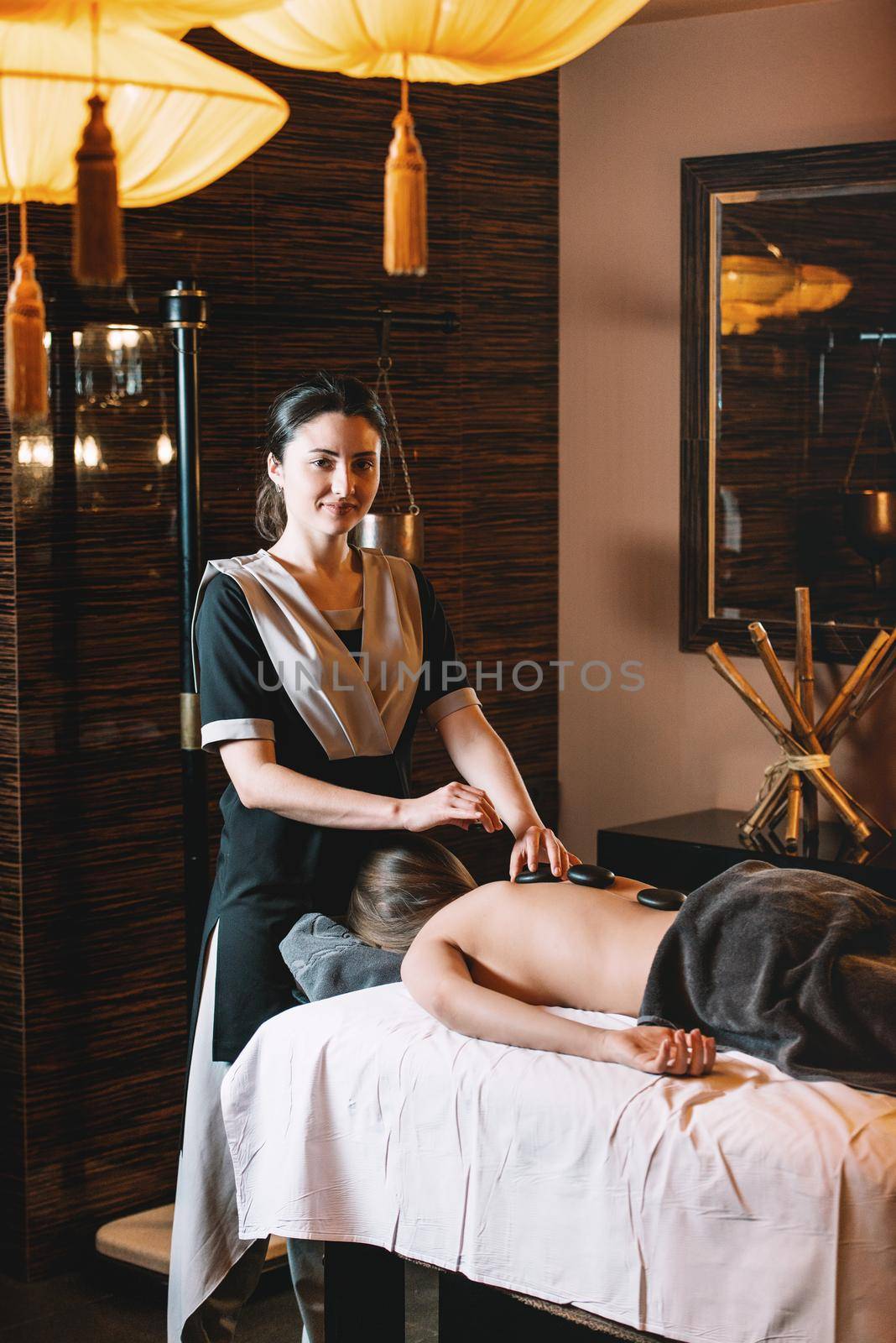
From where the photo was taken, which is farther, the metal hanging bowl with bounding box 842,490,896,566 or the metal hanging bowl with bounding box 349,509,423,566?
the metal hanging bowl with bounding box 842,490,896,566

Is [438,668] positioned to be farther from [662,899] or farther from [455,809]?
[662,899]

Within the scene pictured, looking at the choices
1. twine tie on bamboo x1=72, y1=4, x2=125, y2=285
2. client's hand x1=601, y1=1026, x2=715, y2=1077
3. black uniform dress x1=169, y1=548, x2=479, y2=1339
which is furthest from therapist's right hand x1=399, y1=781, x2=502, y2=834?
twine tie on bamboo x1=72, y1=4, x2=125, y2=285

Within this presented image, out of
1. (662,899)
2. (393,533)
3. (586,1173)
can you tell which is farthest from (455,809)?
(393,533)

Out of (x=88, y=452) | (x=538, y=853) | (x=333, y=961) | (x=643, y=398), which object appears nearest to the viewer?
(x=333, y=961)

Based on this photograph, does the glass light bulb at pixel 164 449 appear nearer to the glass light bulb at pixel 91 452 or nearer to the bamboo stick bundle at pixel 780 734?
the glass light bulb at pixel 91 452

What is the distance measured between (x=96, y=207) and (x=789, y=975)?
1.11m

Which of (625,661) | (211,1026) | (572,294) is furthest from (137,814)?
(572,294)

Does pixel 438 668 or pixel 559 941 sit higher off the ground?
pixel 438 668

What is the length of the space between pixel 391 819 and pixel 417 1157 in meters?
0.49

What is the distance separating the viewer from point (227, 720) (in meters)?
2.22

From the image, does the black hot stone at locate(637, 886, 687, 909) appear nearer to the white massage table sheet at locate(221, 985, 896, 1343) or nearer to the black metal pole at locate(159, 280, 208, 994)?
the white massage table sheet at locate(221, 985, 896, 1343)

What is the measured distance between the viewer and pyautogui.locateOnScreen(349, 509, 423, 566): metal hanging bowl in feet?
10.1

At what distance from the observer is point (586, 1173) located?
1.65 metres

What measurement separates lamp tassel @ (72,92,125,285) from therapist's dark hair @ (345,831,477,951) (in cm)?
101
